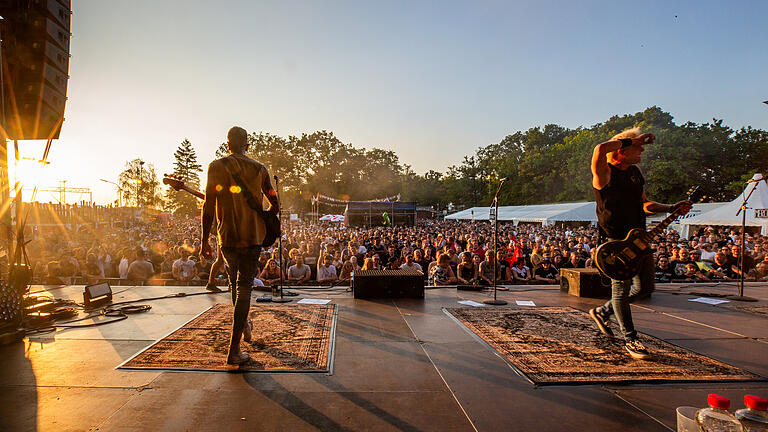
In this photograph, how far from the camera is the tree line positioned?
125 feet

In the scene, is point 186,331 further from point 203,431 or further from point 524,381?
point 524,381

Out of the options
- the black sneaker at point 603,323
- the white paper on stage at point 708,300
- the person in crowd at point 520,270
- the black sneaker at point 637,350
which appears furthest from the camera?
the person in crowd at point 520,270

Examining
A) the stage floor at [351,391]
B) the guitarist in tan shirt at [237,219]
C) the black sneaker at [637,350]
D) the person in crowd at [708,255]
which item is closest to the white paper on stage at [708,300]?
the stage floor at [351,391]

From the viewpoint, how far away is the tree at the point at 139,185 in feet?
171

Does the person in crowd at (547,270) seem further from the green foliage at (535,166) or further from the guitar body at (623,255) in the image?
the green foliage at (535,166)

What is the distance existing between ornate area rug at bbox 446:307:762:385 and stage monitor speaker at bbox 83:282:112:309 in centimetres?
458

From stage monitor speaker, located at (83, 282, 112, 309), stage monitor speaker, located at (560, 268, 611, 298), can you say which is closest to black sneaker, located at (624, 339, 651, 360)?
stage monitor speaker, located at (560, 268, 611, 298)

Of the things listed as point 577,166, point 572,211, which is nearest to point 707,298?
point 572,211

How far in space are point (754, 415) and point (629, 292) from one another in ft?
5.42

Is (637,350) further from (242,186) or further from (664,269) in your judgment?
(664,269)

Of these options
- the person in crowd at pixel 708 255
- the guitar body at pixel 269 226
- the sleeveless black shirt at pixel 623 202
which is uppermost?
the sleeveless black shirt at pixel 623 202

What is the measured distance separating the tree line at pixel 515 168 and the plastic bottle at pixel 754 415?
30766 mm

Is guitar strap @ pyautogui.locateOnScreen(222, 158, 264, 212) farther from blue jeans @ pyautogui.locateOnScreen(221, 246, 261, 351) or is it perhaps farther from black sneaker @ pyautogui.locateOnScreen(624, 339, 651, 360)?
black sneaker @ pyautogui.locateOnScreen(624, 339, 651, 360)

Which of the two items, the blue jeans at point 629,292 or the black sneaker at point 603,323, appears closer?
the blue jeans at point 629,292
